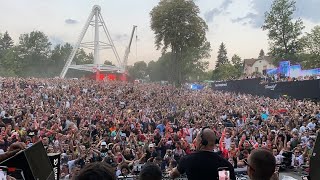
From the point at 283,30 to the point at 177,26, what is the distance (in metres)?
18.6

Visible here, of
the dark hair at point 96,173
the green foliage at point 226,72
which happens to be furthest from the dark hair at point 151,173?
the green foliage at point 226,72

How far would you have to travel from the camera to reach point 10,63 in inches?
3282

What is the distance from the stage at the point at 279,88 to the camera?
2788cm

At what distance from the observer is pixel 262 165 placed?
2.78 metres

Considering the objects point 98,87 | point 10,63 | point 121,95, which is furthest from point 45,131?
point 10,63

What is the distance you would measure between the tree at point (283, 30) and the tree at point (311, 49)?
5.75ft

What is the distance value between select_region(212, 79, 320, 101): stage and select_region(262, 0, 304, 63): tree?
1863 cm

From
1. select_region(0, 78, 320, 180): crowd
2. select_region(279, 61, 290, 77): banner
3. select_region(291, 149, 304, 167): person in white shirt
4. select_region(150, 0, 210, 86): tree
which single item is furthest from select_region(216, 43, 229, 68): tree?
select_region(291, 149, 304, 167): person in white shirt

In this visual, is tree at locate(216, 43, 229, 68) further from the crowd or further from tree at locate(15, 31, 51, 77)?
the crowd

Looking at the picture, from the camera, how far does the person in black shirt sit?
12.3 ft

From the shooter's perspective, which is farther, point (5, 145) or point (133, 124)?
point (133, 124)

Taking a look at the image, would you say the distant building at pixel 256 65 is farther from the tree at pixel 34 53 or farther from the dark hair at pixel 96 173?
the dark hair at pixel 96 173

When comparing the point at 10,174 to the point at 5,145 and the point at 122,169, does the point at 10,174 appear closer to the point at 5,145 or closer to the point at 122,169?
the point at 122,169

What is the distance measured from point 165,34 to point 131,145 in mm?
36926
